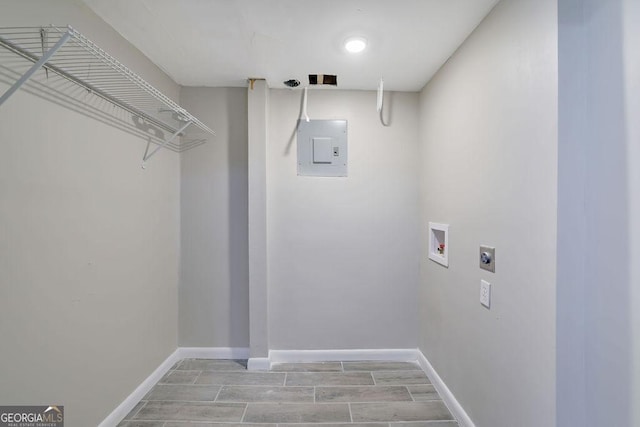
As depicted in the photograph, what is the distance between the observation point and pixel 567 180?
957mm

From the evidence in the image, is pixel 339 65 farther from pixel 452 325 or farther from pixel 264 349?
pixel 264 349

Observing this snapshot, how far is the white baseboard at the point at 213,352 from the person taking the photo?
227cm

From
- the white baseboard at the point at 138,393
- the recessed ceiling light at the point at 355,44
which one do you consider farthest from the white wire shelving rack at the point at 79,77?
the white baseboard at the point at 138,393

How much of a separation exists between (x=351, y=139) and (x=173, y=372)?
2.30m

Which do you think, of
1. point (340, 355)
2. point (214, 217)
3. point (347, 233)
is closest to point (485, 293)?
point (347, 233)

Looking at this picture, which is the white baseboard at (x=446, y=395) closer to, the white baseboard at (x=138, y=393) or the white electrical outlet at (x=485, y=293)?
the white electrical outlet at (x=485, y=293)

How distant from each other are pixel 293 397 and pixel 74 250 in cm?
154

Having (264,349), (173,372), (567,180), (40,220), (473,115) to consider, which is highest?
(473,115)

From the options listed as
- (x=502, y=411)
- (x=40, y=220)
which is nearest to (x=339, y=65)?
(x=40, y=220)

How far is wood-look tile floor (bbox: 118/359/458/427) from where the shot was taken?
1632mm

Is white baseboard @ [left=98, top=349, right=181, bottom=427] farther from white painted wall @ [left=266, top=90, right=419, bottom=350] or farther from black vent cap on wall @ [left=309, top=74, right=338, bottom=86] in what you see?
black vent cap on wall @ [left=309, top=74, right=338, bottom=86]

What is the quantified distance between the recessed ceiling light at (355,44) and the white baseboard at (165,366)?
2365mm

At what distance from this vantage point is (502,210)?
1.26 m

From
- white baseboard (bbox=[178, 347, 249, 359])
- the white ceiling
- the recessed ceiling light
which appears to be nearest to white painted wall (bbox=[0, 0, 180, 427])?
the white ceiling
